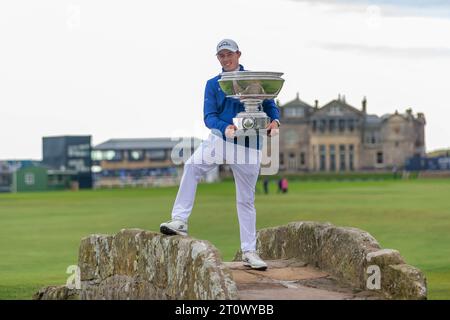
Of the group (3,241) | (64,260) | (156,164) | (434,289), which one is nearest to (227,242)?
(64,260)

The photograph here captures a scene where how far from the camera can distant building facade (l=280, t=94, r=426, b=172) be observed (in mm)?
180875

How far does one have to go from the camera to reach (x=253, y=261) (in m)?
14.2

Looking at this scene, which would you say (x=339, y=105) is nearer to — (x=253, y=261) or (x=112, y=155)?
(x=112, y=155)

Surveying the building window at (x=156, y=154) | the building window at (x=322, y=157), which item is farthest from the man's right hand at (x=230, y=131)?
the building window at (x=322, y=157)

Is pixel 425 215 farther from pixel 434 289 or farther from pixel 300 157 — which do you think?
pixel 300 157

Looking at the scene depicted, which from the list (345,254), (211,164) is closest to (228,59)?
(211,164)

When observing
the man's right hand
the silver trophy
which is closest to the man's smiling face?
the silver trophy

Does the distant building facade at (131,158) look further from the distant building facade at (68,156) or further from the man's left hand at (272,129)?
the man's left hand at (272,129)

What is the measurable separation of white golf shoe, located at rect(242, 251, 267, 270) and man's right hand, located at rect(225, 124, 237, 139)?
1.92 metres

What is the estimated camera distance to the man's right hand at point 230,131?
1328 centimetres

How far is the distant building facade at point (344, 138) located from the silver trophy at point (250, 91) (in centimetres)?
16724

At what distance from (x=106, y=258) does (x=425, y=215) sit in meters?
33.6

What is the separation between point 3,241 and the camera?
38250mm

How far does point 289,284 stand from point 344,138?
169886 millimetres
